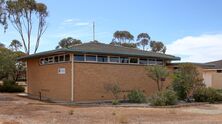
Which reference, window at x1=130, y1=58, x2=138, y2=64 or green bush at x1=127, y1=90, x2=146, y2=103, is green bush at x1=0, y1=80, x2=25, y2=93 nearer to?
window at x1=130, y1=58, x2=138, y2=64

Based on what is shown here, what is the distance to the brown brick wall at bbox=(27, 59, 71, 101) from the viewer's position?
2359cm

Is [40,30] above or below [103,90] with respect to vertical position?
above

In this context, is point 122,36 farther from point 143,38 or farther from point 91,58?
point 91,58

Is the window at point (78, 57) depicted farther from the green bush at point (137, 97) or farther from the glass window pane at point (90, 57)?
the green bush at point (137, 97)

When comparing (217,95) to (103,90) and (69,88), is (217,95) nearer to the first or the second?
(103,90)

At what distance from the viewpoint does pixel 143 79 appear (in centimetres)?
2681

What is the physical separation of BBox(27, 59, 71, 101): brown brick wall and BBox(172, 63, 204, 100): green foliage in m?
7.23

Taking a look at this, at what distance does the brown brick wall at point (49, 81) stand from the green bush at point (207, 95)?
28.3 ft

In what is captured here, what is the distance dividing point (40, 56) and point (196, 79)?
12.1m

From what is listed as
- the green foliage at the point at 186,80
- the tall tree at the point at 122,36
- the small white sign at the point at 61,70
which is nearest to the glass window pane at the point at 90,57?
the small white sign at the point at 61,70

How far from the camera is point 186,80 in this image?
22.7 m

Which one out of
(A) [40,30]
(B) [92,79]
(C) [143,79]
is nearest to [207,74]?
(C) [143,79]

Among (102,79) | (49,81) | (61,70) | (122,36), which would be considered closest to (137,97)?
(102,79)

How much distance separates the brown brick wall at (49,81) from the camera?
23.6 metres
